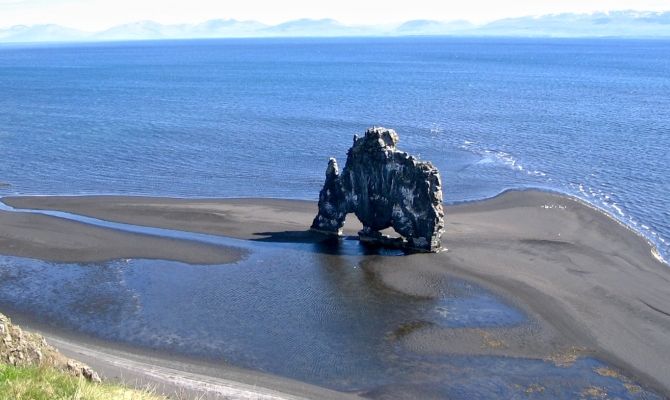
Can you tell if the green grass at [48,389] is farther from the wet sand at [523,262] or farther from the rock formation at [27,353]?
the wet sand at [523,262]

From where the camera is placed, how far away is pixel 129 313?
45.7 meters

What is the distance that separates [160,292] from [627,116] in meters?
91.2

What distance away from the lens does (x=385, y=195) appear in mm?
56344

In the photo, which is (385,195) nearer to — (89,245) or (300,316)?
(300,316)

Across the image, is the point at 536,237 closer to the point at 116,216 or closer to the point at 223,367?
the point at 223,367

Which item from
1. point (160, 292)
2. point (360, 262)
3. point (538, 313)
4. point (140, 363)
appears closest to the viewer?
point (140, 363)

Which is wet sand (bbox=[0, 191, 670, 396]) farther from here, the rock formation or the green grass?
the green grass

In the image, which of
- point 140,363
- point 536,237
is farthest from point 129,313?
point 536,237

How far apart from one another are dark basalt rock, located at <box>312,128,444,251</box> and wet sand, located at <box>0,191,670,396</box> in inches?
88.2

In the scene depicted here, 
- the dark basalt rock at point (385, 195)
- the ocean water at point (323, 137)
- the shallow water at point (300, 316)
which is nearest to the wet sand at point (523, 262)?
the shallow water at point (300, 316)

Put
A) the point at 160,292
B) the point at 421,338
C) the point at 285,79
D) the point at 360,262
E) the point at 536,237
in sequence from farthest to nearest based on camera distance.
Answer: the point at 285,79 → the point at 536,237 → the point at 360,262 → the point at 160,292 → the point at 421,338

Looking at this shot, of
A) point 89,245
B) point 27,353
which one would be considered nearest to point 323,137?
point 89,245

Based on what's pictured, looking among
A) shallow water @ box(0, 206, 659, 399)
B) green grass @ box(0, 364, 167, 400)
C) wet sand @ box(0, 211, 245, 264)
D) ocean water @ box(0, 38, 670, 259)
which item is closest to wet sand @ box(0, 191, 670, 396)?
wet sand @ box(0, 211, 245, 264)

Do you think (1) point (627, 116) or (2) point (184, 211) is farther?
(1) point (627, 116)
